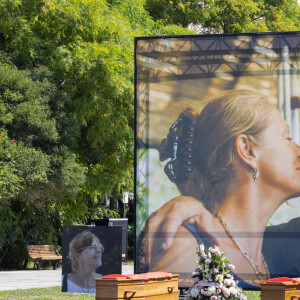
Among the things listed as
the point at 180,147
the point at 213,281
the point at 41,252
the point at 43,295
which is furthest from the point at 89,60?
the point at 213,281

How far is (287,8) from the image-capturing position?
27766 mm

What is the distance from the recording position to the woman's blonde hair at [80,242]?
10914 millimetres

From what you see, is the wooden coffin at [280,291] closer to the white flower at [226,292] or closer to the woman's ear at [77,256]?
the white flower at [226,292]

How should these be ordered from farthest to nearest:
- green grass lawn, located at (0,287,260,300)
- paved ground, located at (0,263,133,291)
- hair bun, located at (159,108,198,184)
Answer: paved ground, located at (0,263,133,291), green grass lawn, located at (0,287,260,300), hair bun, located at (159,108,198,184)

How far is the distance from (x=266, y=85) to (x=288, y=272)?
3150mm

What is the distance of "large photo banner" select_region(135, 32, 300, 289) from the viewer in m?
11.3

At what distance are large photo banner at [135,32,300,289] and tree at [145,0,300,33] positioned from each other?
12.7 m

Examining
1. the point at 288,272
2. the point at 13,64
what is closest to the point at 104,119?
the point at 13,64

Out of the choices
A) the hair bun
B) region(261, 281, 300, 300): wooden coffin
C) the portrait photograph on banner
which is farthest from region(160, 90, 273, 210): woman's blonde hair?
region(261, 281, 300, 300): wooden coffin

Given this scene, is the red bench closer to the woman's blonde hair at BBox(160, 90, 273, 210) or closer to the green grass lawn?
the green grass lawn

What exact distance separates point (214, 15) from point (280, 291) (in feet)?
58.7

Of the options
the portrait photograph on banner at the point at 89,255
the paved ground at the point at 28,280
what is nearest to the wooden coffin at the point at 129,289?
the portrait photograph on banner at the point at 89,255

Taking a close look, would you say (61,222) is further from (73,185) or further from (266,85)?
(266,85)

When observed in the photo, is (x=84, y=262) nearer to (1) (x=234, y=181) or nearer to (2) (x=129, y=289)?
(2) (x=129, y=289)
